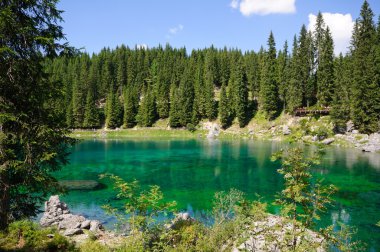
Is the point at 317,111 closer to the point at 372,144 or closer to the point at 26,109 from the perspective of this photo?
the point at 372,144

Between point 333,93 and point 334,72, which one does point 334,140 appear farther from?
point 334,72

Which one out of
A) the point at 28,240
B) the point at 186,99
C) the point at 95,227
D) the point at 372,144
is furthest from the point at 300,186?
the point at 186,99

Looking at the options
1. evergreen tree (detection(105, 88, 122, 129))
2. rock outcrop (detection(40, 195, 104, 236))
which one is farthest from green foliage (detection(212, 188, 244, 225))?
evergreen tree (detection(105, 88, 122, 129))

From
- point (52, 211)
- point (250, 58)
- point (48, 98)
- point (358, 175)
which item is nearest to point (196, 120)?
point (250, 58)

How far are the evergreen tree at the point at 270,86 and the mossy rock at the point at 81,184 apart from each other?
55378 mm

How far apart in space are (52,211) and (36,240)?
8.72 meters

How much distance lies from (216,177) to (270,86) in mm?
50409

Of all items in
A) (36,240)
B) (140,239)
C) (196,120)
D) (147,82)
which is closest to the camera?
(140,239)

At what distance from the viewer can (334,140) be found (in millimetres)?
59094

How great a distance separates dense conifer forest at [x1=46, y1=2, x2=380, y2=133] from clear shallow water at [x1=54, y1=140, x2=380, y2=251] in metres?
18.2

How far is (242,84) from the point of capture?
269 feet

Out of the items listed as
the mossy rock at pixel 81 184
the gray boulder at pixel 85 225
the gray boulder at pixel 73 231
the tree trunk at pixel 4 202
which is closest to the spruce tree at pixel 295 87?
the mossy rock at pixel 81 184

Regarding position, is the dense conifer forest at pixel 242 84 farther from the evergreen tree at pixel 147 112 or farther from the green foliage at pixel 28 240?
the green foliage at pixel 28 240

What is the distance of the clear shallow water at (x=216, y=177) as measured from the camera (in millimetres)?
21609
